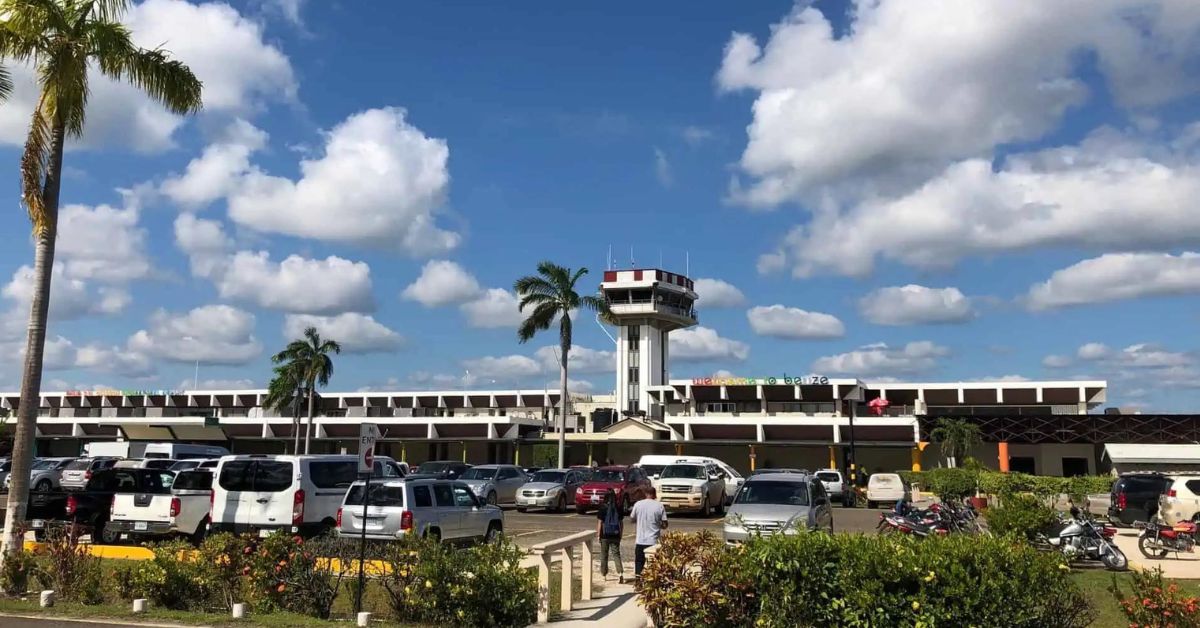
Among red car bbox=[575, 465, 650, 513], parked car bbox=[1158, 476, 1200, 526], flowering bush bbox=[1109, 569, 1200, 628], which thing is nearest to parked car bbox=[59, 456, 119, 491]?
red car bbox=[575, 465, 650, 513]

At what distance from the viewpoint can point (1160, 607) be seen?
7.64m

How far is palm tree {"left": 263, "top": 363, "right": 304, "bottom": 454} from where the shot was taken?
6631cm

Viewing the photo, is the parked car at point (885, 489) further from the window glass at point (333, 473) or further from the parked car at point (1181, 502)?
the window glass at point (333, 473)

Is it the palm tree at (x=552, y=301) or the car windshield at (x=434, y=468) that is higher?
the palm tree at (x=552, y=301)

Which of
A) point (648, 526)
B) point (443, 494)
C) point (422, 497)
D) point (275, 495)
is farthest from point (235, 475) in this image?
point (648, 526)

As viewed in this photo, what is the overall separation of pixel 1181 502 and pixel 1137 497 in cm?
201

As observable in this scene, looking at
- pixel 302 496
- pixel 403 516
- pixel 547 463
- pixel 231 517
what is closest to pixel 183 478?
pixel 231 517

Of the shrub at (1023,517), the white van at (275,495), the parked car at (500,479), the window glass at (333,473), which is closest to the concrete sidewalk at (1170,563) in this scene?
the shrub at (1023,517)

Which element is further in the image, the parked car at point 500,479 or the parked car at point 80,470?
the parked car at point 500,479

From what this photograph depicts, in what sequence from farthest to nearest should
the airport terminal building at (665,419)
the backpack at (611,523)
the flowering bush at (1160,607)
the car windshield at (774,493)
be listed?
1. the airport terminal building at (665,419)
2. the car windshield at (774,493)
3. the backpack at (611,523)
4. the flowering bush at (1160,607)

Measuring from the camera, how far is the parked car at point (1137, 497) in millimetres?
24094

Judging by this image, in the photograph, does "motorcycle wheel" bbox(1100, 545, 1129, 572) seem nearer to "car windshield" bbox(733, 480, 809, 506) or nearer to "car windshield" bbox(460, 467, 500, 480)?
"car windshield" bbox(733, 480, 809, 506)

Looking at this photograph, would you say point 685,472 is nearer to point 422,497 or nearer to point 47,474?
point 422,497

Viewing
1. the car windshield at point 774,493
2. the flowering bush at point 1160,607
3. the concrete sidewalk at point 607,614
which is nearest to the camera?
the flowering bush at point 1160,607
